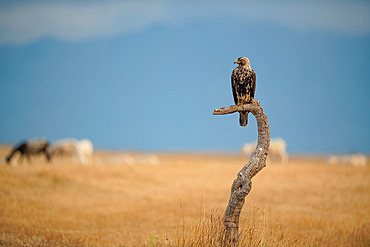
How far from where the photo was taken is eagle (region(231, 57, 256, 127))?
779 centimetres

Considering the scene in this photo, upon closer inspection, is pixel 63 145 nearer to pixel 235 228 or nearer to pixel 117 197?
pixel 117 197

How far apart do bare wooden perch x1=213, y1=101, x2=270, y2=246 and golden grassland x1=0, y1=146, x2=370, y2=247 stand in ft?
0.82

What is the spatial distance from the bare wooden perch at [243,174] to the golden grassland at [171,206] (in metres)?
0.25

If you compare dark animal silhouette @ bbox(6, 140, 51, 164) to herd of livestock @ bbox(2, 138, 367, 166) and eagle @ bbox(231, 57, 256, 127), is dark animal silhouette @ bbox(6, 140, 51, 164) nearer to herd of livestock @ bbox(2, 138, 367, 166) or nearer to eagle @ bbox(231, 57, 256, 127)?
herd of livestock @ bbox(2, 138, 367, 166)

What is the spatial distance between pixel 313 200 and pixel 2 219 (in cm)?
1297

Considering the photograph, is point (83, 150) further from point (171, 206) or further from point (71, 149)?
point (171, 206)

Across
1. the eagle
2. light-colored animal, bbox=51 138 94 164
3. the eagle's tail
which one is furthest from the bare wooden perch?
light-colored animal, bbox=51 138 94 164

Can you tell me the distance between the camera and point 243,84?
7.82 m

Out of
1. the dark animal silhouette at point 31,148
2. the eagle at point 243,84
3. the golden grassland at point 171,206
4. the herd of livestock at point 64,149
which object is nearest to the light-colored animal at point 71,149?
the herd of livestock at point 64,149

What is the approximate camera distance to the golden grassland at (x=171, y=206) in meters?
9.38

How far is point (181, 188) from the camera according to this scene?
21594mm

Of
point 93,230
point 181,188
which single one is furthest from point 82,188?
point 93,230

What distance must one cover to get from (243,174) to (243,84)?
1.86m

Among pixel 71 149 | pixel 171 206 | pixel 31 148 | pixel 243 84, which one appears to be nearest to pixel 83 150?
pixel 71 149
